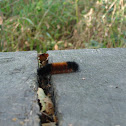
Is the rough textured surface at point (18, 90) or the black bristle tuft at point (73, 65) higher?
the black bristle tuft at point (73, 65)

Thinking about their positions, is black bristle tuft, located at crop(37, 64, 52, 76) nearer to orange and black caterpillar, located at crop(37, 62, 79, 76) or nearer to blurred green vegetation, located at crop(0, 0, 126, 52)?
orange and black caterpillar, located at crop(37, 62, 79, 76)

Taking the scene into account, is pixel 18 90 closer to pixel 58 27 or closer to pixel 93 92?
pixel 93 92

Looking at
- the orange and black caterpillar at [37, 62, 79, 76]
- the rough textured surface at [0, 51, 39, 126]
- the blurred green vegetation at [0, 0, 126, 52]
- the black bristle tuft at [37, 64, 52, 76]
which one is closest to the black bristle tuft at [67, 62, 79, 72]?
the orange and black caterpillar at [37, 62, 79, 76]

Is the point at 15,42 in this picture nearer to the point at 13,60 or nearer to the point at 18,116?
the point at 13,60

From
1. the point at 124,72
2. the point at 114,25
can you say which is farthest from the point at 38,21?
the point at 124,72

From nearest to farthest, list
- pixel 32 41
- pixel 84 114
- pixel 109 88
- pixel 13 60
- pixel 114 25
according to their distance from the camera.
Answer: pixel 84 114 → pixel 109 88 → pixel 13 60 → pixel 32 41 → pixel 114 25

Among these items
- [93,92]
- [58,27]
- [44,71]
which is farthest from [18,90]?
[58,27]

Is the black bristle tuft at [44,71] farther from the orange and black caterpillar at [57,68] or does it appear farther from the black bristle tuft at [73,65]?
the black bristle tuft at [73,65]

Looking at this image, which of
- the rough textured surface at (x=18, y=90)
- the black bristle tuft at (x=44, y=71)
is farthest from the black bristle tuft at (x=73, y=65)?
the rough textured surface at (x=18, y=90)
